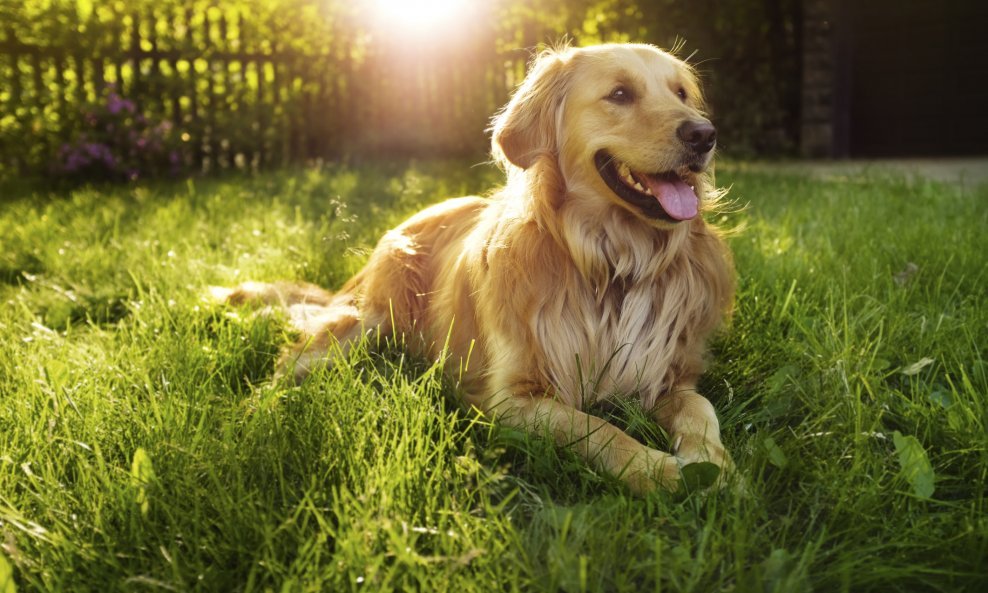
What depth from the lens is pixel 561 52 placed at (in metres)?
2.71

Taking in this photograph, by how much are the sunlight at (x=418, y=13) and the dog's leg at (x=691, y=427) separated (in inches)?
310

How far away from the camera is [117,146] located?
738cm

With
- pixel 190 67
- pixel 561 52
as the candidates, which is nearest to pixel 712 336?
pixel 561 52

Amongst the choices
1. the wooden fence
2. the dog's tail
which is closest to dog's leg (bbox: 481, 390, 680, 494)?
the dog's tail

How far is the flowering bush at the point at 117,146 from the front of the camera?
7.20 m

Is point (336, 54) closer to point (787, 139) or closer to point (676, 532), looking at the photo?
point (787, 139)

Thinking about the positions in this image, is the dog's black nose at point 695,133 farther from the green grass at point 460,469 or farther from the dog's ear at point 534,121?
the green grass at point 460,469

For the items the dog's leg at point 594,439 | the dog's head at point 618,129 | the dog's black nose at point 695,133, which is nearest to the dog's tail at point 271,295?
the dog's head at point 618,129

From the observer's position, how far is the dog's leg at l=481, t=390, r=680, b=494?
1.78 metres

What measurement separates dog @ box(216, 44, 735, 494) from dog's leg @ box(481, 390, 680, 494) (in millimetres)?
11

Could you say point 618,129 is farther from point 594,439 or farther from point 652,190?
point 594,439

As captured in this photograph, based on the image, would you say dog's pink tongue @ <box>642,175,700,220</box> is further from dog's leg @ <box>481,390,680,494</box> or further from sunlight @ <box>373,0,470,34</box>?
sunlight @ <box>373,0,470,34</box>

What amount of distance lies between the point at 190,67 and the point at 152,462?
24.1 feet

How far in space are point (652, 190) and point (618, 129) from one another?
0.21 meters
